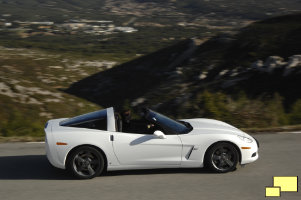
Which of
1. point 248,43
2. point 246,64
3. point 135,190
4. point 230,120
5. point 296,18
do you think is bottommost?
point 135,190

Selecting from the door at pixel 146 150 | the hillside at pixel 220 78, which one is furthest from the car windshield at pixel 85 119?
the hillside at pixel 220 78

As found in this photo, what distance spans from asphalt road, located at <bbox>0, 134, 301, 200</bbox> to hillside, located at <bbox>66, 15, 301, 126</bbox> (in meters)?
5.79

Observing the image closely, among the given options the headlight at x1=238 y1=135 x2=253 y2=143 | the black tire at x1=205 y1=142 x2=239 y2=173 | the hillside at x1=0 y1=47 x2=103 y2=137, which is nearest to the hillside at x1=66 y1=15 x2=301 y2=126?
the hillside at x1=0 y1=47 x2=103 y2=137

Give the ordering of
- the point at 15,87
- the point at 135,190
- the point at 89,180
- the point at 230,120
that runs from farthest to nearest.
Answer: the point at 15,87, the point at 230,120, the point at 89,180, the point at 135,190

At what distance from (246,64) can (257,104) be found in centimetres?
1313

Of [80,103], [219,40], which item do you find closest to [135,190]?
[80,103]

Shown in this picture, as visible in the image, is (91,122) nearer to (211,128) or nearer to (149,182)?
(149,182)

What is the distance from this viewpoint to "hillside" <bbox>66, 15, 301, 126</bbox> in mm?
15277

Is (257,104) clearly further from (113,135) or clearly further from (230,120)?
(113,135)

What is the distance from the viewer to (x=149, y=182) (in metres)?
7.16

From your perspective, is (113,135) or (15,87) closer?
(113,135)

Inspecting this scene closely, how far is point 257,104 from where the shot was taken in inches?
583

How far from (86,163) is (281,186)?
3.21 metres

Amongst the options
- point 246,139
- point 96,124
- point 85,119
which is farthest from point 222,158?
point 85,119
